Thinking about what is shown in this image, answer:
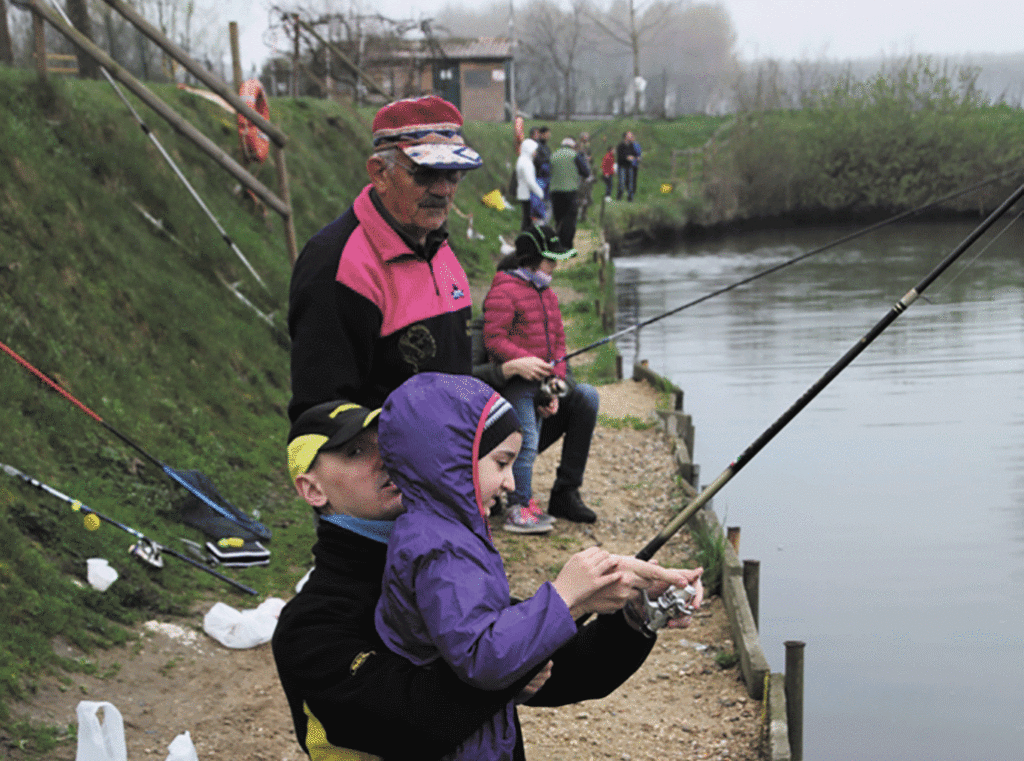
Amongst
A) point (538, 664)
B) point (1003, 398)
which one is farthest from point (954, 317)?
point (538, 664)

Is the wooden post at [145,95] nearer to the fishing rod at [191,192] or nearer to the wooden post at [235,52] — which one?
the fishing rod at [191,192]

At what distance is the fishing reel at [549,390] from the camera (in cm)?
641

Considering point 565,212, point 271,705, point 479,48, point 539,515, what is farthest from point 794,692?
point 479,48

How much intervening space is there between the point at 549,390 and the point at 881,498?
4.49 meters

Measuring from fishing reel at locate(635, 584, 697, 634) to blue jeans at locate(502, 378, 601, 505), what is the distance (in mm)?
4441

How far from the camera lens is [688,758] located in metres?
4.48

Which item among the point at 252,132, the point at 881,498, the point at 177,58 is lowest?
the point at 881,498

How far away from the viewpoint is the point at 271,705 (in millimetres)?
4430

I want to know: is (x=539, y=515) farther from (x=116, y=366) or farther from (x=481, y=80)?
(x=481, y=80)

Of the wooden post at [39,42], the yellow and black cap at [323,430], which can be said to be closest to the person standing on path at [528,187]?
the wooden post at [39,42]

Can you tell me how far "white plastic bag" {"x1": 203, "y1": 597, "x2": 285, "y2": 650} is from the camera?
4.85 metres

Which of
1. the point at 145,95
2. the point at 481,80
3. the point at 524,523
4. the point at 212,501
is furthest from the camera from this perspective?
the point at 481,80

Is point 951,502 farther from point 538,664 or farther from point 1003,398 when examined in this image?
point 538,664

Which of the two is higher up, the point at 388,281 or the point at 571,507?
the point at 388,281
